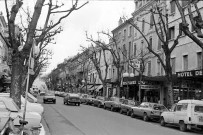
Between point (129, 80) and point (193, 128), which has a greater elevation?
point (129, 80)

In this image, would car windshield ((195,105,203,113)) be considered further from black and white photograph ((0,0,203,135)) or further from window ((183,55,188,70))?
window ((183,55,188,70))

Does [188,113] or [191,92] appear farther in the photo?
[191,92]

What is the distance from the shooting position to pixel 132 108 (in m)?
26.4

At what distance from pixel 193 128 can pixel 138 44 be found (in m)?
25.5

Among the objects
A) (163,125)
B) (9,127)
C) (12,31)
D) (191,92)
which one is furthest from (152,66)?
(9,127)

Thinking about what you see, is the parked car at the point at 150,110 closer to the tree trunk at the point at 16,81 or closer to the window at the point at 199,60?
the window at the point at 199,60

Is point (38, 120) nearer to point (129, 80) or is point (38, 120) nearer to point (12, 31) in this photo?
point (12, 31)

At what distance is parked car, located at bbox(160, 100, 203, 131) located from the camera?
57.0 ft

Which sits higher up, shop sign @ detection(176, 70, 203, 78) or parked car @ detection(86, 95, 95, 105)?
shop sign @ detection(176, 70, 203, 78)

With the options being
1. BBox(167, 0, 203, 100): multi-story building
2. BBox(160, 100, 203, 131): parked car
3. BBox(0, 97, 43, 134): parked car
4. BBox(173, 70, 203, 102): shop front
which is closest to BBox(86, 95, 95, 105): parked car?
BBox(167, 0, 203, 100): multi-story building

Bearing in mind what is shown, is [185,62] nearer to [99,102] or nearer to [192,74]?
[192,74]

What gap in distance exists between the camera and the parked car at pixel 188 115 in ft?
57.0

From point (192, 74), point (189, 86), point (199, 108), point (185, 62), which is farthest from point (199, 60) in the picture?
point (199, 108)

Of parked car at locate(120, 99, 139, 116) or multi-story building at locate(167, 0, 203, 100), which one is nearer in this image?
multi-story building at locate(167, 0, 203, 100)
